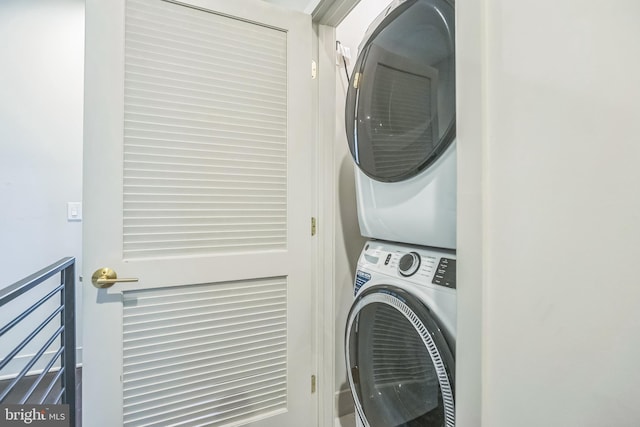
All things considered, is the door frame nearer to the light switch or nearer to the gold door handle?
the gold door handle

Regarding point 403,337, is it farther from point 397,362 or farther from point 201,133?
point 201,133

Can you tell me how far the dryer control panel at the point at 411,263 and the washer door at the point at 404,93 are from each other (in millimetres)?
261

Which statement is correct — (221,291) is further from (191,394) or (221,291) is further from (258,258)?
(191,394)

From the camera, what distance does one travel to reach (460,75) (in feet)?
1.69

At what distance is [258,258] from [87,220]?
0.65m

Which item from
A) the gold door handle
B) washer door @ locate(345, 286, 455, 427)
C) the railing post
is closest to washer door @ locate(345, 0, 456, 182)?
washer door @ locate(345, 286, 455, 427)

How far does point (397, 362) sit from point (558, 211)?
78 cm

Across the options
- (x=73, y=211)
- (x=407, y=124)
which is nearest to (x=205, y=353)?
(x=407, y=124)

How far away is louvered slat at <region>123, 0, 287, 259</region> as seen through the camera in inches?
41.1

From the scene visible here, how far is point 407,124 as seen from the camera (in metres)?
0.93

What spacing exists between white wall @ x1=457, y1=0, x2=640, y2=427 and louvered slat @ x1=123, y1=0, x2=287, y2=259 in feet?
3.06

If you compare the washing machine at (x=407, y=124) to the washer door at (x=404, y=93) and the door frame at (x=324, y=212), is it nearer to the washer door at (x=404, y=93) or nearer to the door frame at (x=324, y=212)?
the washer door at (x=404, y=93)

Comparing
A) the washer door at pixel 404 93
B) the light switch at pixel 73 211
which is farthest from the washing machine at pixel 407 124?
the light switch at pixel 73 211

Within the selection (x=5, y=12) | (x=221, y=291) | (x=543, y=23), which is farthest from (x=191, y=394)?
(x=5, y=12)
